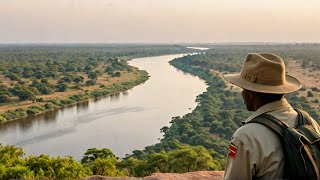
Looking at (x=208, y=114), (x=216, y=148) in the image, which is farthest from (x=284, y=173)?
(x=208, y=114)

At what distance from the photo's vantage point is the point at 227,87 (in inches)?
2319

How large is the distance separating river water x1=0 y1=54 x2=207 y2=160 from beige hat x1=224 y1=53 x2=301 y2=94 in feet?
89.6

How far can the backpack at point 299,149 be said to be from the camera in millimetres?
2104

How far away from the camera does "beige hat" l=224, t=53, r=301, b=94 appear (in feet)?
7.72

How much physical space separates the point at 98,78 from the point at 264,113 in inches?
2813

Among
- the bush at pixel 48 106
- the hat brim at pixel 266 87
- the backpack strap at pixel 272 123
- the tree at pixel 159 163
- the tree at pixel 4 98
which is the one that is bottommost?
the bush at pixel 48 106

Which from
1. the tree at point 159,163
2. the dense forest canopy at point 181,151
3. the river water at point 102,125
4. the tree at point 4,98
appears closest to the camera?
the dense forest canopy at point 181,151

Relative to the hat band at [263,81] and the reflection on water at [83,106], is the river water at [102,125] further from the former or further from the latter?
the hat band at [263,81]

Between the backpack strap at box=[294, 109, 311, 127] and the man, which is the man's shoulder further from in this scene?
the backpack strap at box=[294, 109, 311, 127]

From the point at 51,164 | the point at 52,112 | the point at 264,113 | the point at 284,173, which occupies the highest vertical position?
the point at 264,113

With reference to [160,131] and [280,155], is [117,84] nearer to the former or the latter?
[160,131]

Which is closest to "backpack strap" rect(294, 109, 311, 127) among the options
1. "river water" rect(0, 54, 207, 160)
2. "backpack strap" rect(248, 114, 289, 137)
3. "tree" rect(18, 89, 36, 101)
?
"backpack strap" rect(248, 114, 289, 137)

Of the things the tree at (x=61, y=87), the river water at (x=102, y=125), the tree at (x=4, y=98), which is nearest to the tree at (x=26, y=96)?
the tree at (x=4, y=98)

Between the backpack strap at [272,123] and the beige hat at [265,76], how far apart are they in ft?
0.55
